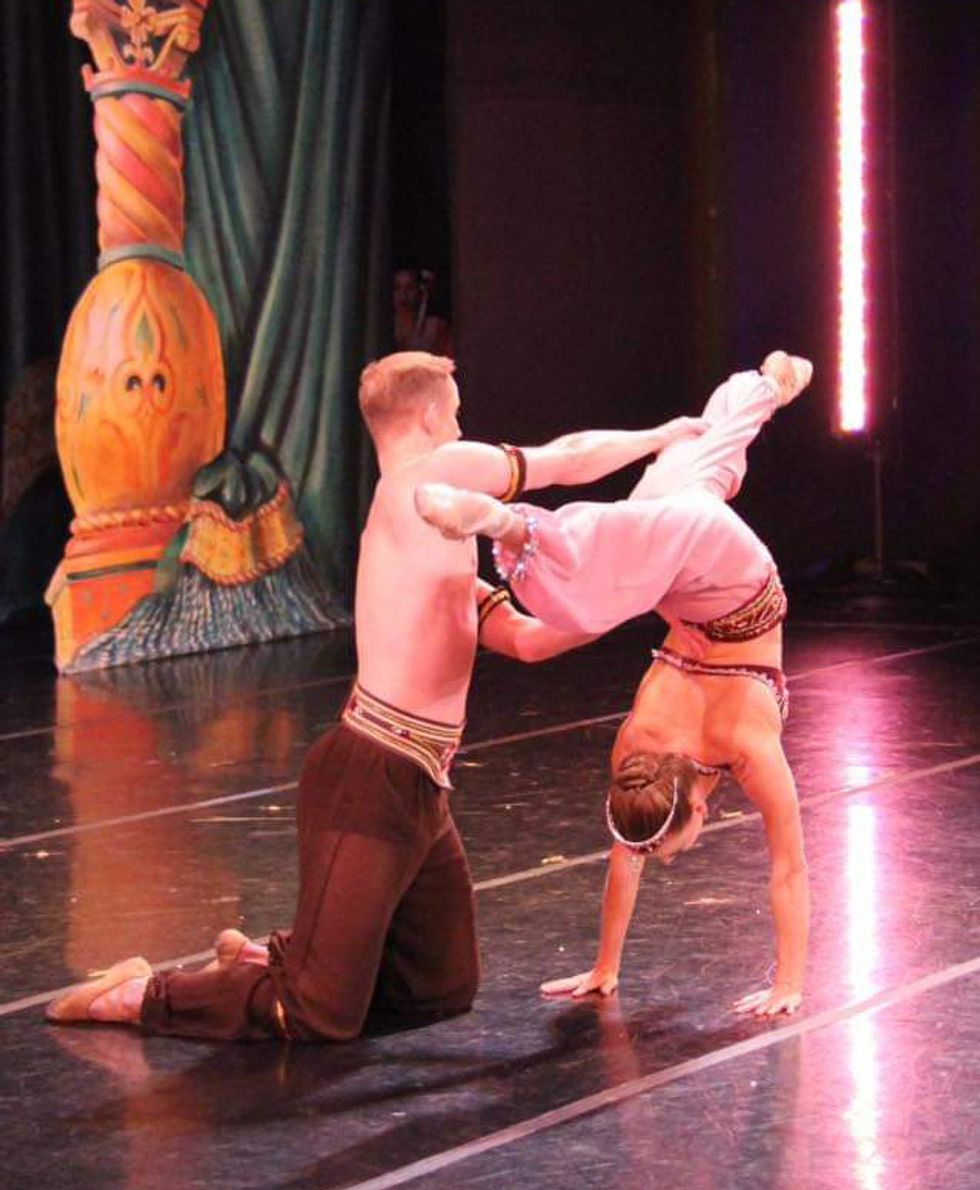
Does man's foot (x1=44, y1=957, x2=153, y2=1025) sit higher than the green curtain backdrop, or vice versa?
the green curtain backdrop

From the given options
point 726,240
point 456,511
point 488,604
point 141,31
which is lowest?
point 488,604

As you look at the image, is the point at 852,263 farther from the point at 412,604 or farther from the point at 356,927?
the point at 356,927

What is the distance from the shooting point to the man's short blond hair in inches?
150

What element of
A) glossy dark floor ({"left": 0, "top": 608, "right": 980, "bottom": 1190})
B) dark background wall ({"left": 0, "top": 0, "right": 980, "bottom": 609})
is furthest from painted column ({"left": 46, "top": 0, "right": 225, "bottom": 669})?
dark background wall ({"left": 0, "top": 0, "right": 980, "bottom": 609})

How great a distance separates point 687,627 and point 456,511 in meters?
0.71

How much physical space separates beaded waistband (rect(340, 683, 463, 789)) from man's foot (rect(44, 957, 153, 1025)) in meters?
0.57

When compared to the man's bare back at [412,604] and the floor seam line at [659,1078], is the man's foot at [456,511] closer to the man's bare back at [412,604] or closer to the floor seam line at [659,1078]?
the man's bare back at [412,604]

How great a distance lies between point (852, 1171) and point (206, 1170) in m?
0.87

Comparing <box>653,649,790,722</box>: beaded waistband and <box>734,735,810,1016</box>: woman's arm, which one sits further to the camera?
<box>653,649,790,722</box>: beaded waistband

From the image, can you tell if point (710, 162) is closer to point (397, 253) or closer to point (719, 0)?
point (719, 0)

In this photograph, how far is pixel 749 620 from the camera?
13.0ft

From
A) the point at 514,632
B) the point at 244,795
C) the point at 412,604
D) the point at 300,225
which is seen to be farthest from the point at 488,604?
the point at 300,225

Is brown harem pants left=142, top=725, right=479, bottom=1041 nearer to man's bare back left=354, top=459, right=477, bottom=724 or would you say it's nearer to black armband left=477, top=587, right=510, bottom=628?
man's bare back left=354, top=459, right=477, bottom=724

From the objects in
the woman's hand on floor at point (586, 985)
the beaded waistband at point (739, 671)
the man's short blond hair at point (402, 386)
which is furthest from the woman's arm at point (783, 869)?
the man's short blond hair at point (402, 386)
